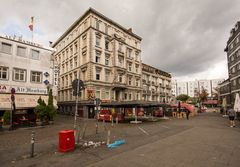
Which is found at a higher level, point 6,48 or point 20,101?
point 6,48

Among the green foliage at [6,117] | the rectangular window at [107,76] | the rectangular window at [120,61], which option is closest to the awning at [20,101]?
the green foliage at [6,117]

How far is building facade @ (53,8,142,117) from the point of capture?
97.8 feet

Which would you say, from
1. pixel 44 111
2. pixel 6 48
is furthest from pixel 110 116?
pixel 6 48

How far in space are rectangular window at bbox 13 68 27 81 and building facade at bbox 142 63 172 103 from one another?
31.8m

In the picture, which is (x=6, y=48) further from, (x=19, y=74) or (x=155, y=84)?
(x=155, y=84)

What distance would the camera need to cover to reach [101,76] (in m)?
31.2

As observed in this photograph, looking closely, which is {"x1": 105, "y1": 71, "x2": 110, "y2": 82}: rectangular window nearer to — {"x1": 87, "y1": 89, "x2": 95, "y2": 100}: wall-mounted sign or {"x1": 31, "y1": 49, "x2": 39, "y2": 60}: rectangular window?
{"x1": 87, "y1": 89, "x2": 95, "y2": 100}: wall-mounted sign

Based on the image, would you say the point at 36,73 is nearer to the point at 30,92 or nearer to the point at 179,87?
the point at 30,92

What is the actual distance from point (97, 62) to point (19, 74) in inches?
572

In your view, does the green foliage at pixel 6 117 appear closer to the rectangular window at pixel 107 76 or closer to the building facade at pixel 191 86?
the rectangular window at pixel 107 76

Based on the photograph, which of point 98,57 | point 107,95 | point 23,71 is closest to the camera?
point 23,71

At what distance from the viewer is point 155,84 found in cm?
5125

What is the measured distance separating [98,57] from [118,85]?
7212mm

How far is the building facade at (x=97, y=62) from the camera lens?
2982 centimetres
